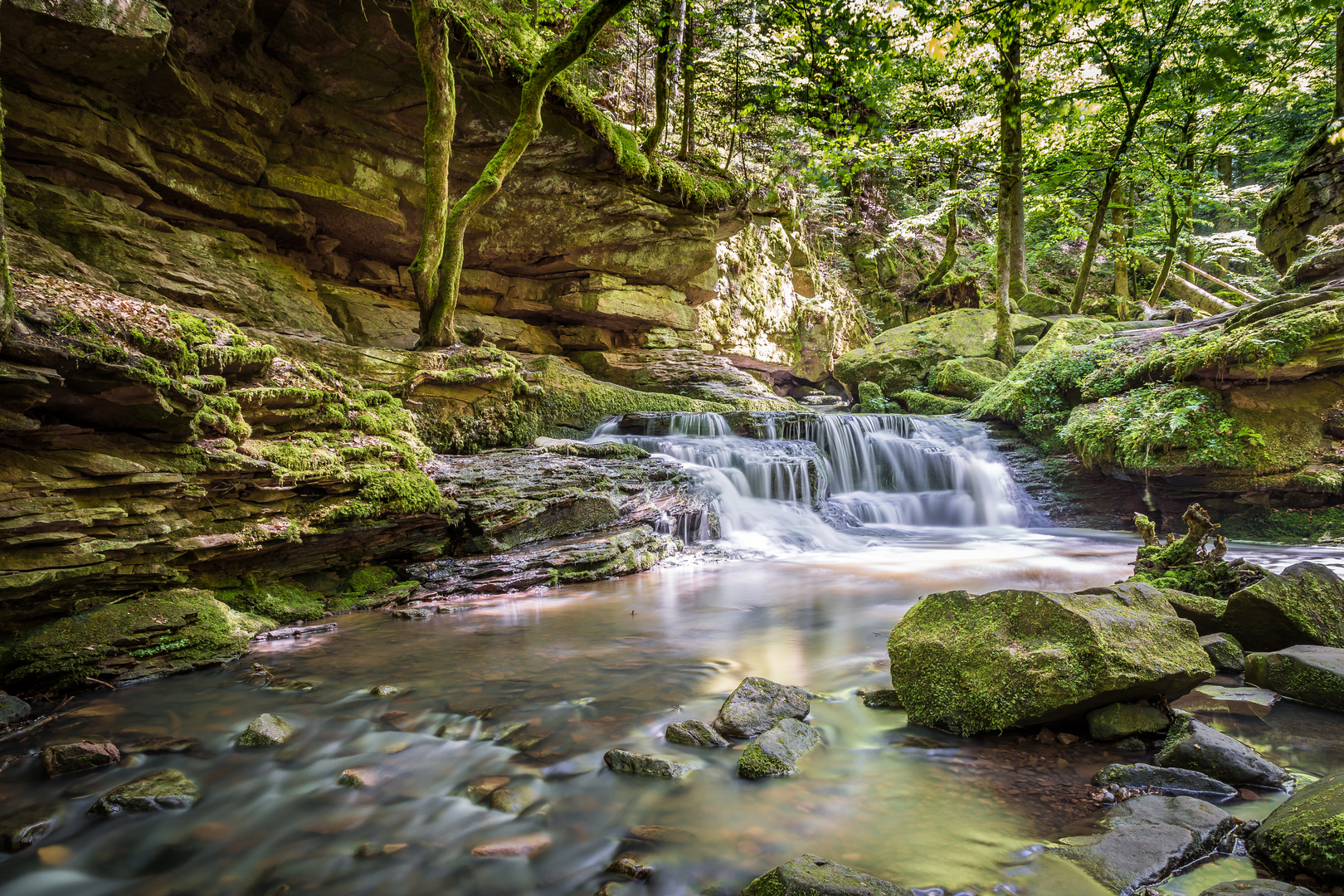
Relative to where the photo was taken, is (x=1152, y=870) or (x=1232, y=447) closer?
(x=1152, y=870)

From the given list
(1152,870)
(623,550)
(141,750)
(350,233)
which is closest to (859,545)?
(623,550)

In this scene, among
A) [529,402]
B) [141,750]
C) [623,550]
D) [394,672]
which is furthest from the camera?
[529,402]

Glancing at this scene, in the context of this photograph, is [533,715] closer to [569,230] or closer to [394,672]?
[394,672]

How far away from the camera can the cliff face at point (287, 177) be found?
813cm

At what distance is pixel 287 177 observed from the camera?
10695mm

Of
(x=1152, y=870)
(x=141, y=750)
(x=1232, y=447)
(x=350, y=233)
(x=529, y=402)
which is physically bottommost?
(x=141, y=750)

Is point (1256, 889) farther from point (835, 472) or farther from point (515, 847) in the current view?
point (835, 472)

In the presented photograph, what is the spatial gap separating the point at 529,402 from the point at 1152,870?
30.5 ft

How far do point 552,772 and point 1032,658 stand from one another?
7.12 feet

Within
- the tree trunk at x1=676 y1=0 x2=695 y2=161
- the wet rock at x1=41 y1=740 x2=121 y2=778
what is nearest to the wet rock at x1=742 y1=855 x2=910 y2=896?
the wet rock at x1=41 y1=740 x2=121 y2=778

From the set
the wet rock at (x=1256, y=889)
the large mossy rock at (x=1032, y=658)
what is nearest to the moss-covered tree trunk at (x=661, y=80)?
the large mossy rock at (x=1032, y=658)

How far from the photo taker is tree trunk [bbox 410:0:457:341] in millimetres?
8414

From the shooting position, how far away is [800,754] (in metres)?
2.63

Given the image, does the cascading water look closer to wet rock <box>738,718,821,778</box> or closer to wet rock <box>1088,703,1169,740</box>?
wet rock <box>738,718,821,778</box>
